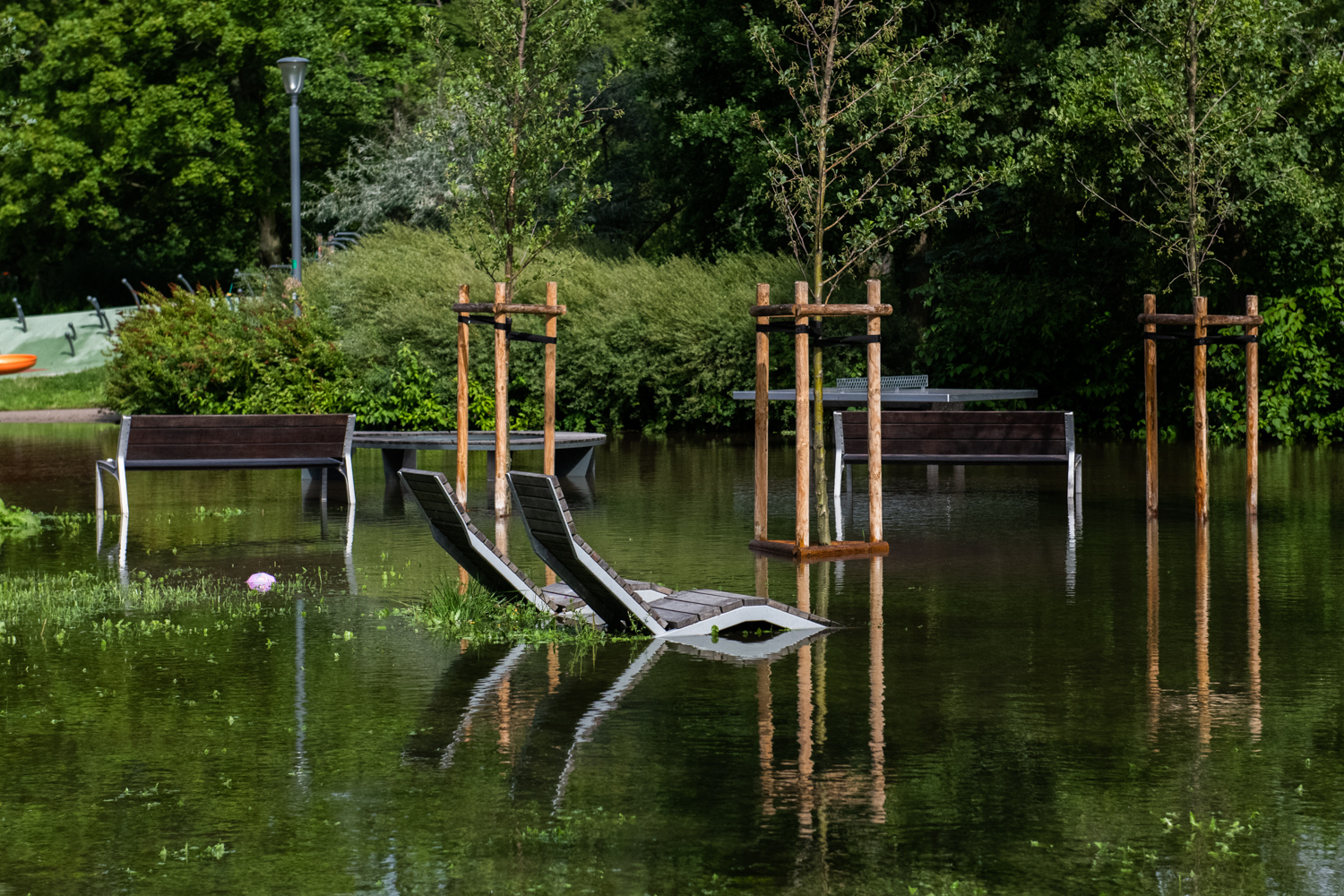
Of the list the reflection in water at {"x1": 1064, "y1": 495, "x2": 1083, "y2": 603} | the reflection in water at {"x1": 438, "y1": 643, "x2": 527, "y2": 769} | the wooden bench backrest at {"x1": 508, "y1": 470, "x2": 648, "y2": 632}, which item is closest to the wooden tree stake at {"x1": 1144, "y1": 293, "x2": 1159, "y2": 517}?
the reflection in water at {"x1": 1064, "y1": 495, "x2": 1083, "y2": 603}

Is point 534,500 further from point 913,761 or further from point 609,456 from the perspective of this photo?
point 609,456

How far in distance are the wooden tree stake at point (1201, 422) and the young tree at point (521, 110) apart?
5414mm

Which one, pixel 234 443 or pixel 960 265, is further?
pixel 960 265

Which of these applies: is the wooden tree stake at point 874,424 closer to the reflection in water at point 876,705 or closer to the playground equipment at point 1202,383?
the reflection in water at point 876,705

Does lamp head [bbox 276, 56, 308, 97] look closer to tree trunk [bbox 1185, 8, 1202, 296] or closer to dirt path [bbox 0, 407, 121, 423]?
dirt path [bbox 0, 407, 121, 423]

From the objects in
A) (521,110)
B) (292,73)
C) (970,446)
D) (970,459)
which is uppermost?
(292,73)

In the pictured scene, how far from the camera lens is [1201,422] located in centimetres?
1381

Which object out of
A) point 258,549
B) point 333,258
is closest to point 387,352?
point 333,258

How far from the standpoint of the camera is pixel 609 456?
23.4 m

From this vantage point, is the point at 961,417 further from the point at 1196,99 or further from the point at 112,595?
the point at 112,595

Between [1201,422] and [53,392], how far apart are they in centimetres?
2962

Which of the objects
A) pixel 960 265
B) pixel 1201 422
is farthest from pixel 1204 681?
pixel 960 265

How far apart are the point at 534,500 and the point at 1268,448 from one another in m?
18.3

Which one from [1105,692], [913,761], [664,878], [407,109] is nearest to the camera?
[664,878]
